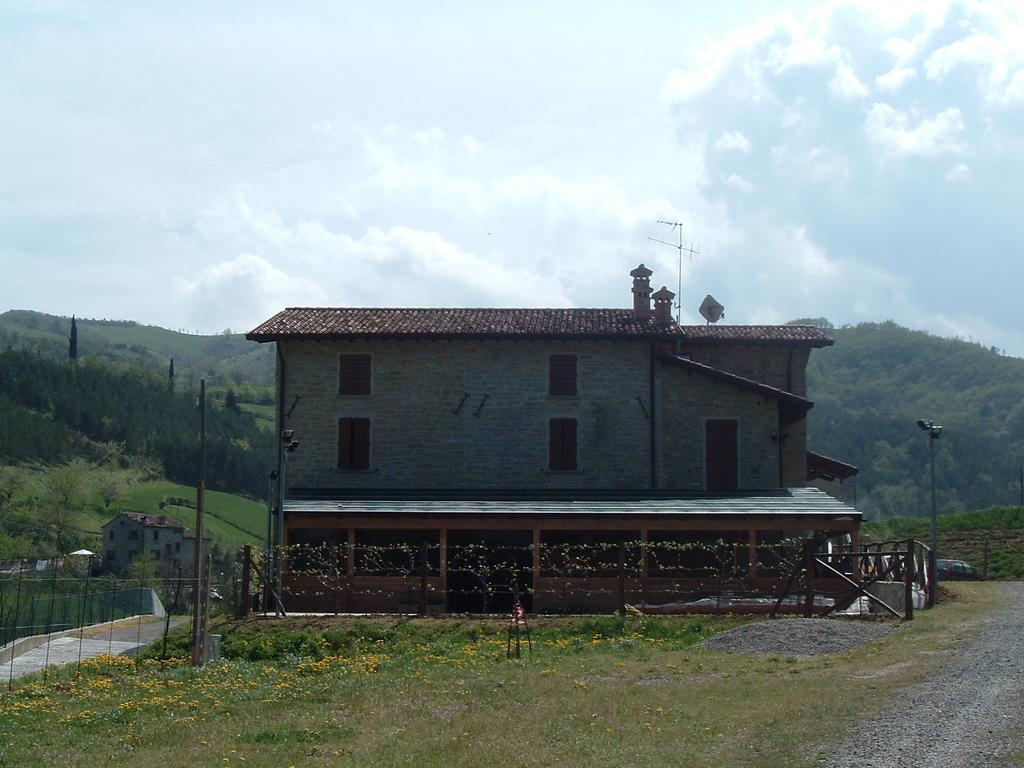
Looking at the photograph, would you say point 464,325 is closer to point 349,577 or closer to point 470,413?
point 470,413

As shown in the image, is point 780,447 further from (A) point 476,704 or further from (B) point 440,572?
(A) point 476,704

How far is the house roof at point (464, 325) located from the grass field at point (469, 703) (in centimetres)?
1638

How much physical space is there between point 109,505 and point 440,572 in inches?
3661

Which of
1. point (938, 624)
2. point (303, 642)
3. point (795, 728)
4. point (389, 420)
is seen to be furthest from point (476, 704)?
point (389, 420)

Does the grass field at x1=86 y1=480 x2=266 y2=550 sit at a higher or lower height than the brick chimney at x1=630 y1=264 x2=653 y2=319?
lower

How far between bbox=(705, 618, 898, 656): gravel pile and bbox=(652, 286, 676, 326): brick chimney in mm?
19375

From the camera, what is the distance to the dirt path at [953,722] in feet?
40.8

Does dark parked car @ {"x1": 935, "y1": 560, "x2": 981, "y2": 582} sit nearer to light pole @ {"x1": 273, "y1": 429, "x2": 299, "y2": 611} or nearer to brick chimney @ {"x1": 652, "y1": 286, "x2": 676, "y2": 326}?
brick chimney @ {"x1": 652, "y1": 286, "x2": 676, "y2": 326}

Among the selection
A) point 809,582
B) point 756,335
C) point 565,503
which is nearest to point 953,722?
point 809,582

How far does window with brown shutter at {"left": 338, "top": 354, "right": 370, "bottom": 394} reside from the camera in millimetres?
40812

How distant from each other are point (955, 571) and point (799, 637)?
92.1 ft

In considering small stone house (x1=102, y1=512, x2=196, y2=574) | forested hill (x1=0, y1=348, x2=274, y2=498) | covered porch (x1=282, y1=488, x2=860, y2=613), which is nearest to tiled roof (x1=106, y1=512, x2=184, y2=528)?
small stone house (x1=102, y1=512, x2=196, y2=574)

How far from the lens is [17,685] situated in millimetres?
21938

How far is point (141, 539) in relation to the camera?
344 ft
